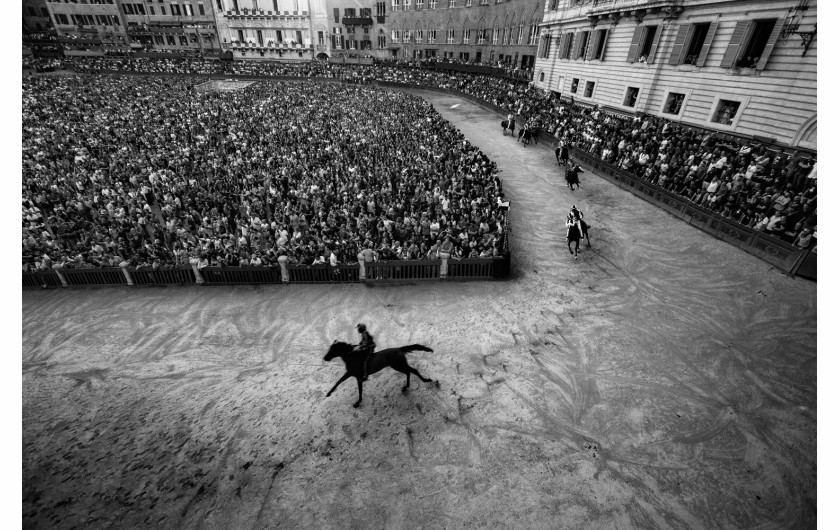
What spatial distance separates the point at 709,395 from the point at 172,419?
458 inches

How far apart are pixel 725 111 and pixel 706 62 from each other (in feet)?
10.3

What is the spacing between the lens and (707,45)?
20.2 meters

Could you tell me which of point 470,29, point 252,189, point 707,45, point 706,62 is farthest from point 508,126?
point 470,29

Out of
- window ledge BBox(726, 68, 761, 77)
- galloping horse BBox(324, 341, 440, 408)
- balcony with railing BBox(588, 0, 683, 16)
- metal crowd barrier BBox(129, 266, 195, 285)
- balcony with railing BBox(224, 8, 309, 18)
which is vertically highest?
balcony with railing BBox(224, 8, 309, 18)

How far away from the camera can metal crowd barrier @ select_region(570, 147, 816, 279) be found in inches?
438

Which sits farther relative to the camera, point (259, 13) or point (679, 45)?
point (259, 13)

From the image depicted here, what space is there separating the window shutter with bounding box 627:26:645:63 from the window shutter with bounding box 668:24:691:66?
2856 mm

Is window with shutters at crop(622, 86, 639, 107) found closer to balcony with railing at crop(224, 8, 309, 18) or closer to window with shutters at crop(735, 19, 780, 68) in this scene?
window with shutters at crop(735, 19, 780, 68)

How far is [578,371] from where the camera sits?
336 inches

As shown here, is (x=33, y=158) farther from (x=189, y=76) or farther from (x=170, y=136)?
(x=189, y=76)

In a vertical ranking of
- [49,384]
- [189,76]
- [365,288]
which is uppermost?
[189,76]

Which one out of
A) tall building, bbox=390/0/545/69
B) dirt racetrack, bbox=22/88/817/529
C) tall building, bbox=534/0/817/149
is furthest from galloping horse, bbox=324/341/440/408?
tall building, bbox=390/0/545/69

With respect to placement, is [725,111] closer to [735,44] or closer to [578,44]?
[735,44]

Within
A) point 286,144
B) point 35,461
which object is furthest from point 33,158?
point 35,461
